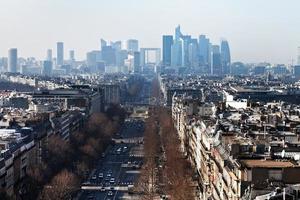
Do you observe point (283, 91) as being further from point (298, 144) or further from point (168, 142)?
point (298, 144)

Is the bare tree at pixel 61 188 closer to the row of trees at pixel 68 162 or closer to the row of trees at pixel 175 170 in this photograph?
the row of trees at pixel 68 162

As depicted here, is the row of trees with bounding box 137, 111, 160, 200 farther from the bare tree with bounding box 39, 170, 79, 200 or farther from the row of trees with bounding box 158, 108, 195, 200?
the bare tree with bounding box 39, 170, 79, 200

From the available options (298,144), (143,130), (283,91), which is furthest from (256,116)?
(283,91)

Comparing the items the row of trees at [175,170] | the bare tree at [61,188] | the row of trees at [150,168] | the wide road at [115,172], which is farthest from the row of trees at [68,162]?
the row of trees at [175,170]

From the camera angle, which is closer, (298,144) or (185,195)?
(298,144)

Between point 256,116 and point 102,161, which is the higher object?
point 256,116

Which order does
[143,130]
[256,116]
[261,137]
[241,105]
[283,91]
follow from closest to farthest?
[261,137] < [256,116] < [241,105] < [143,130] < [283,91]

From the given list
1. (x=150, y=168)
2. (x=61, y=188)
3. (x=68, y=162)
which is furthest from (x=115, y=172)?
(x=61, y=188)
